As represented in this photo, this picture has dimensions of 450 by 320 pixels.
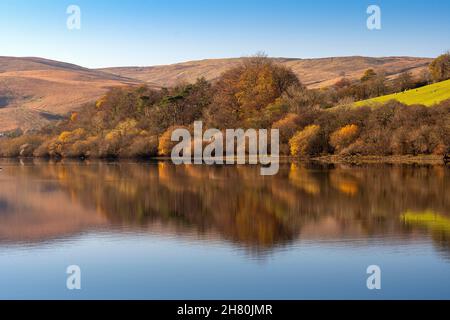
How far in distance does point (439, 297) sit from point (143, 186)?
25346mm

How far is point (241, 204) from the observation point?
28250 mm

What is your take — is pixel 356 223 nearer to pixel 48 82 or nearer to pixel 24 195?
pixel 24 195

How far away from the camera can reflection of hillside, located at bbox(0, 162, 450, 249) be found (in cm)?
2202

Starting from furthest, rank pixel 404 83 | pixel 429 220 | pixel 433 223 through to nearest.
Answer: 1. pixel 404 83
2. pixel 429 220
3. pixel 433 223

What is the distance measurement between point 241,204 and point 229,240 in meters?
8.31

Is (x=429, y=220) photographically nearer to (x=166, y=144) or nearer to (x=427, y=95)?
(x=427, y=95)

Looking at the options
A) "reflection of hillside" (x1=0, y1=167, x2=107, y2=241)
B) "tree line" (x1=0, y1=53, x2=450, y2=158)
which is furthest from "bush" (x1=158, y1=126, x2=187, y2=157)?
"reflection of hillside" (x1=0, y1=167, x2=107, y2=241)

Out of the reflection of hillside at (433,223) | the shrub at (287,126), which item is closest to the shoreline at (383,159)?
the shrub at (287,126)

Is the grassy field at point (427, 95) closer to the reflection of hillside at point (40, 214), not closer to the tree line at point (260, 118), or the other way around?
the tree line at point (260, 118)

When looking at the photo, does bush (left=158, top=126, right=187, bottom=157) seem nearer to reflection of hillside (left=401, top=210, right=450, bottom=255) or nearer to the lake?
the lake

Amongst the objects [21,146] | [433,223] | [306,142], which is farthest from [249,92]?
[433,223]

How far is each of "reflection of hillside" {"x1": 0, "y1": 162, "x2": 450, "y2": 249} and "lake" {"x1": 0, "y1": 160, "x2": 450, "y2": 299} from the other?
6cm

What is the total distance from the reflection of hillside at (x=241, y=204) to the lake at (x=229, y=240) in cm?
6
